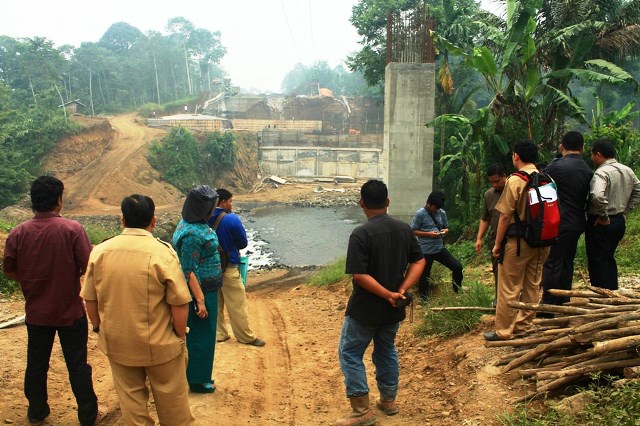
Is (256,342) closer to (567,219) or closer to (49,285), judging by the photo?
(49,285)

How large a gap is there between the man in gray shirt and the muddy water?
51.0 ft

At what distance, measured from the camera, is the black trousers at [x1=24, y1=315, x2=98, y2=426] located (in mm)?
3934

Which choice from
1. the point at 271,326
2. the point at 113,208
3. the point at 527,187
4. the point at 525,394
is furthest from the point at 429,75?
the point at 113,208

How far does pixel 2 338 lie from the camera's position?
235 inches

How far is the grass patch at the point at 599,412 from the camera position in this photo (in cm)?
301

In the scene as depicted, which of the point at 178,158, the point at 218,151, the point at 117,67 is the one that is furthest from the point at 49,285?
the point at 117,67

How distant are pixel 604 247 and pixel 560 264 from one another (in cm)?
53

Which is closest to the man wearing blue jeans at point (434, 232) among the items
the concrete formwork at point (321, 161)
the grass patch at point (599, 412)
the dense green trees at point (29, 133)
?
the grass patch at point (599, 412)

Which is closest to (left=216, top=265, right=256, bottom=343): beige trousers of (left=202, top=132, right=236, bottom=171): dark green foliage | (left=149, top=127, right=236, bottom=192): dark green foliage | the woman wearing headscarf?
the woman wearing headscarf

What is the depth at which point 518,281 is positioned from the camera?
14.9 feet

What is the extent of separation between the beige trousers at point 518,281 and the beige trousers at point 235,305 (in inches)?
110

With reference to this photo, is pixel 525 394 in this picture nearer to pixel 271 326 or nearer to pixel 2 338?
pixel 271 326

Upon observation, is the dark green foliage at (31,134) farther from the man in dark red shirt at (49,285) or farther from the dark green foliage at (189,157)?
the man in dark red shirt at (49,285)

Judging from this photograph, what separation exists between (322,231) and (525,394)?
24459 millimetres
